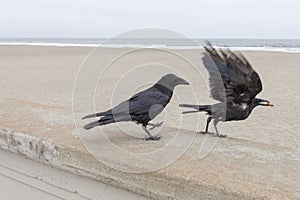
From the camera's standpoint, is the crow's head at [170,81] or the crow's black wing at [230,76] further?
the crow's head at [170,81]

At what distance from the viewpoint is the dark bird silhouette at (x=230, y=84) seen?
1397mm

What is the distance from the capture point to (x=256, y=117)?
6.97m

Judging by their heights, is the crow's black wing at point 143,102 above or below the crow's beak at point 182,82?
below

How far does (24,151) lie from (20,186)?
15 cm

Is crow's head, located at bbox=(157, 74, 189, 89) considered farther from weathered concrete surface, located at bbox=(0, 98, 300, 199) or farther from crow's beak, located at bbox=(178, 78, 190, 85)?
weathered concrete surface, located at bbox=(0, 98, 300, 199)

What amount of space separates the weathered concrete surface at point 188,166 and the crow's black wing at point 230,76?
0.18 m

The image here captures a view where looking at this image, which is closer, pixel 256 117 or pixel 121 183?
pixel 121 183

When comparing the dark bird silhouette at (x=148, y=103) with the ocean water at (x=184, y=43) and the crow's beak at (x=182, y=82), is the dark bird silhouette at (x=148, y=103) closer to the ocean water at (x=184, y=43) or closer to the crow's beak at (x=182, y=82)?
the crow's beak at (x=182, y=82)

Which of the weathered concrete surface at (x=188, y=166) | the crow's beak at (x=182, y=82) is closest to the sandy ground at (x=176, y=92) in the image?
the crow's beak at (x=182, y=82)

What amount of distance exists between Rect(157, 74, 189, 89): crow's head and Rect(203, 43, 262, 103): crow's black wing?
11 centimetres

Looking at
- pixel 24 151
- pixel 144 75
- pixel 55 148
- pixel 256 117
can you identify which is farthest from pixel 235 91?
pixel 256 117

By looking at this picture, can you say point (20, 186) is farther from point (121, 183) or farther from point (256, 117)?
point (256, 117)

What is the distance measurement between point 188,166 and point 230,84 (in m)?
0.45

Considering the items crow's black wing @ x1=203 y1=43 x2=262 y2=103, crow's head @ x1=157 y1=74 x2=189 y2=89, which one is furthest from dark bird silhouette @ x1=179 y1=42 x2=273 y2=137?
crow's head @ x1=157 y1=74 x2=189 y2=89
